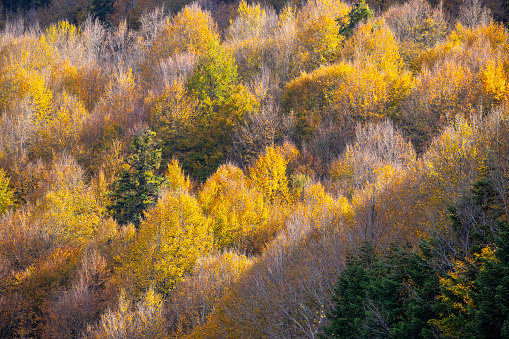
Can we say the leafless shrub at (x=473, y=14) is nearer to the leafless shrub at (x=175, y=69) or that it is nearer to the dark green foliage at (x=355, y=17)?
the dark green foliage at (x=355, y=17)

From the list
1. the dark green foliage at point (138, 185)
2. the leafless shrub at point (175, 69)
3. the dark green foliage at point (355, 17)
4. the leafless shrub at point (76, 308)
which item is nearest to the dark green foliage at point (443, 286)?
the leafless shrub at point (76, 308)

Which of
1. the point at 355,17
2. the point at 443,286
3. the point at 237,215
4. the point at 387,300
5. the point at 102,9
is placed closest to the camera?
the point at 443,286

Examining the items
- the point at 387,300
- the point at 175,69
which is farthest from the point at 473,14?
the point at 387,300

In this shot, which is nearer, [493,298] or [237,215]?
[493,298]

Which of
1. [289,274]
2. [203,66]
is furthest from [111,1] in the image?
[289,274]

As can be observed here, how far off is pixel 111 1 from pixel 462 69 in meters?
64.5

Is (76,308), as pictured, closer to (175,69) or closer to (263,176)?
(263,176)

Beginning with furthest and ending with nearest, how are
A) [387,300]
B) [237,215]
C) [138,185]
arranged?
[237,215]
[138,185]
[387,300]

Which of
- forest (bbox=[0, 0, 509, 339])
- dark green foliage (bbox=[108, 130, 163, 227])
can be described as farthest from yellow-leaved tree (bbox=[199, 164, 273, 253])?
dark green foliage (bbox=[108, 130, 163, 227])

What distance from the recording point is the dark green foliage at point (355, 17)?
50.9 meters

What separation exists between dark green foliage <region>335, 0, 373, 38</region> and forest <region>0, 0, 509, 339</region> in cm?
23

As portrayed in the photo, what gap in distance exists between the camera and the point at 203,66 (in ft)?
168

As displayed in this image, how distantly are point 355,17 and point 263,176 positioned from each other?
23731 millimetres

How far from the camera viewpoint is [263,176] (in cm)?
4091
